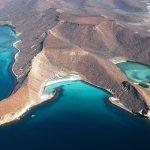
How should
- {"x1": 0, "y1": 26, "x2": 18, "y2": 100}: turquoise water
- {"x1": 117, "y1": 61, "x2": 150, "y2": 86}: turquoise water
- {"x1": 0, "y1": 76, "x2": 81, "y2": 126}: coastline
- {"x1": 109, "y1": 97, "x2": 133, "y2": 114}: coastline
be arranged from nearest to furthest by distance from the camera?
1. {"x1": 0, "y1": 76, "x2": 81, "y2": 126}: coastline
2. {"x1": 109, "y1": 97, "x2": 133, "y2": 114}: coastline
3. {"x1": 0, "y1": 26, "x2": 18, "y2": 100}: turquoise water
4. {"x1": 117, "y1": 61, "x2": 150, "y2": 86}: turquoise water

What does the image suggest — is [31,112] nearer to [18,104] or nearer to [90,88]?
[18,104]

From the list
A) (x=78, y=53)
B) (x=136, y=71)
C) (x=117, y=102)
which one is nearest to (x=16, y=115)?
(x=117, y=102)

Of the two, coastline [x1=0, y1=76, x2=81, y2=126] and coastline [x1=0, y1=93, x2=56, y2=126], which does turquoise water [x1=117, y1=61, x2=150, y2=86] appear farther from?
coastline [x1=0, y1=93, x2=56, y2=126]

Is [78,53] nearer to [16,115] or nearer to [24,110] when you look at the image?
[24,110]

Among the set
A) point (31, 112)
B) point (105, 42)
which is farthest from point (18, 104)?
point (105, 42)

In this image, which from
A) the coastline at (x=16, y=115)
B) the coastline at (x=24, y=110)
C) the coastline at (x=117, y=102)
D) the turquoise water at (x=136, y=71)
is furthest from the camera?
the turquoise water at (x=136, y=71)

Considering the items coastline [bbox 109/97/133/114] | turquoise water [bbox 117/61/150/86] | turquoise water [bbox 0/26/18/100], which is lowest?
turquoise water [bbox 0/26/18/100]

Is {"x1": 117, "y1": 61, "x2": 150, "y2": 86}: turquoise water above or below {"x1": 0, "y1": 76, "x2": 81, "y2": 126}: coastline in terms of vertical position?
below

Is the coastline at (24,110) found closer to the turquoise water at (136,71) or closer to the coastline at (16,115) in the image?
the coastline at (16,115)
